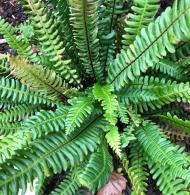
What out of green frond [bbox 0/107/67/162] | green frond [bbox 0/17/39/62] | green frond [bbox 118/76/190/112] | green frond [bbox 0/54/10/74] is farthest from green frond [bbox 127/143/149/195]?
green frond [bbox 0/54/10/74]

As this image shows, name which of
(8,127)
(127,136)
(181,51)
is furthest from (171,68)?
(8,127)

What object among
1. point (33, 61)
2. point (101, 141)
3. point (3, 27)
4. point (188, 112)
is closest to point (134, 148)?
point (101, 141)

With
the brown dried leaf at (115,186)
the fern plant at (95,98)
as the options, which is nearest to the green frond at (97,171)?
the fern plant at (95,98)

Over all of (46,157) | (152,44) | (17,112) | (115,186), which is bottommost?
(115,186)

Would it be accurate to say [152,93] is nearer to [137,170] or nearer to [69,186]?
[137,170]

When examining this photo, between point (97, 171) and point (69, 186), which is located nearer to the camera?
point (97, 171)
